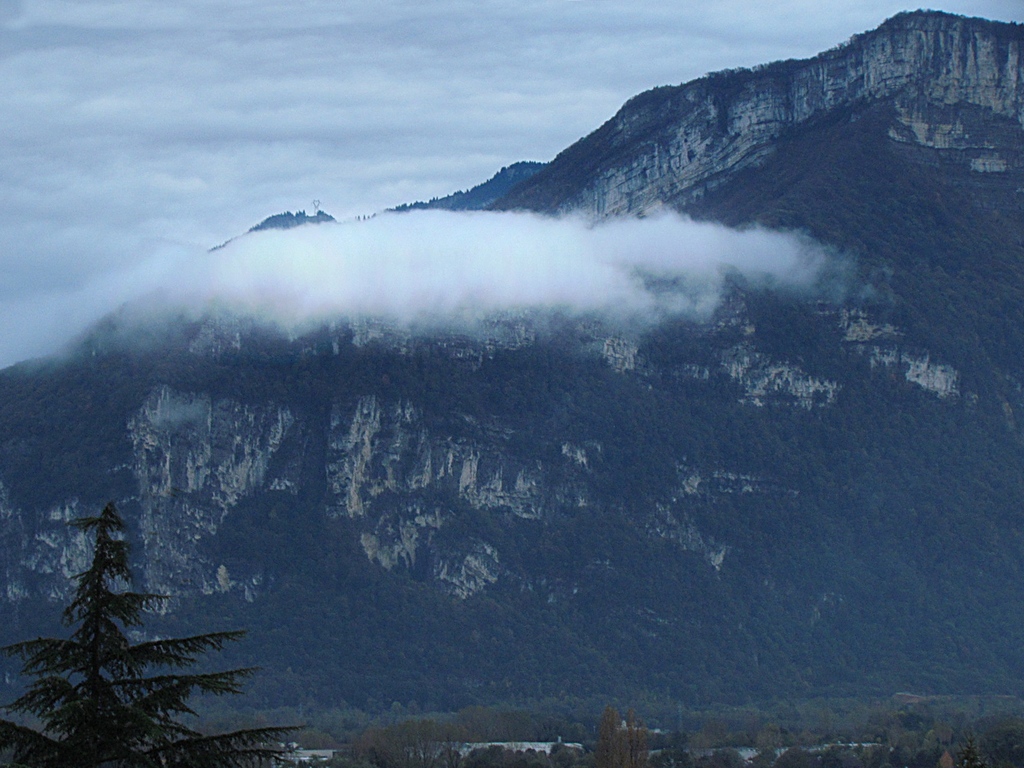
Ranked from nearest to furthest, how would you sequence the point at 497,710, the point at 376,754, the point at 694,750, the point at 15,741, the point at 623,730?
the point at 15,741 < the point at 623,730 < the point at 376,754 < the point at 694,750 < the point at 497,710

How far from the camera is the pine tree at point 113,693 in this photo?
31.8m

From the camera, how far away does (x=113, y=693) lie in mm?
32531

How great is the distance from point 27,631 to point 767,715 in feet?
250

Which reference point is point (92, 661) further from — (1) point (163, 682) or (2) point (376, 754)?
(2) point (376, 754)

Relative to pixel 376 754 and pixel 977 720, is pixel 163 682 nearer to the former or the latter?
pixel 376 754

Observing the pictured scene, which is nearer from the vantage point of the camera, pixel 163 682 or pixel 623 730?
pixel 163 682

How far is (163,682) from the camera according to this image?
1278 inches

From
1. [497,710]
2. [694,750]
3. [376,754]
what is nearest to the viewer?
[376,754]

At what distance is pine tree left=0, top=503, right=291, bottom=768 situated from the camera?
3180 cm

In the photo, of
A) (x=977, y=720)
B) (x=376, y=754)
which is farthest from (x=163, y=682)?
(x=977, y=720)

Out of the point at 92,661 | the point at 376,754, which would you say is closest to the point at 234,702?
the point at 376,754

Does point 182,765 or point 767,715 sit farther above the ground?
point 182,765

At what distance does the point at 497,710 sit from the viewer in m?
193

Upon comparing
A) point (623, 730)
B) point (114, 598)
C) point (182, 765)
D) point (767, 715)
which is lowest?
point (767, 715)
